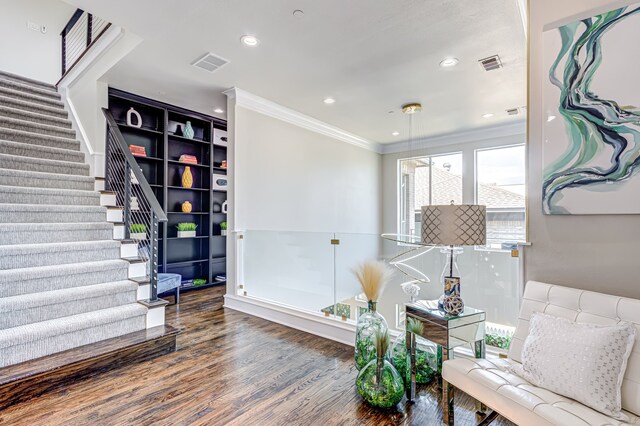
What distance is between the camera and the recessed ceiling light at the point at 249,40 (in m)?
2.88

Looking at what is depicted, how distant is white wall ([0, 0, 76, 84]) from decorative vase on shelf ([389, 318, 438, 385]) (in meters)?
6.63

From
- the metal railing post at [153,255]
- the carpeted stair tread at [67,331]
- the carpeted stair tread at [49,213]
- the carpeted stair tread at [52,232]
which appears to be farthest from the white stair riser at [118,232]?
the carpeted stair tread at [67,331]

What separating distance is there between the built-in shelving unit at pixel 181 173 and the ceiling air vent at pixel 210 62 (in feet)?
5.05

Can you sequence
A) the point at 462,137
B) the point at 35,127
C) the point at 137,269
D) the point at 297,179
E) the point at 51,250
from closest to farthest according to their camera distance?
the point at 51,250
the point at 137,269
the point at 35,127
the point at 297,179
the point at 462,137

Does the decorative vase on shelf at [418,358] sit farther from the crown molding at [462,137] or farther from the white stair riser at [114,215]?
the crown molding at [462,137]

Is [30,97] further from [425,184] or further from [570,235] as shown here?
[425,184]

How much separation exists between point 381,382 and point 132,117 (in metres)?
4.62

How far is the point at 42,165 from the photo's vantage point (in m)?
3.74

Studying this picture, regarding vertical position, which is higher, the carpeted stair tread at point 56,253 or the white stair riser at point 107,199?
the white stair riser at point 107,199

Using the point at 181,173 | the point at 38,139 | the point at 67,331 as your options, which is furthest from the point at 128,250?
the point at 38,139

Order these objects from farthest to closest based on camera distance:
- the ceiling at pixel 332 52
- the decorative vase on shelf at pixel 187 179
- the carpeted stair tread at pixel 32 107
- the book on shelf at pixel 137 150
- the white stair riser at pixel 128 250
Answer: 1. the decorative vase on shelf at pixel 187 179
2. the book on shelf at pixel 137 150
3. the carpeted stair tread at pixel 32 107
4. the white stair riser at pixel 128 250
5. the ceiling at pixel 332 52

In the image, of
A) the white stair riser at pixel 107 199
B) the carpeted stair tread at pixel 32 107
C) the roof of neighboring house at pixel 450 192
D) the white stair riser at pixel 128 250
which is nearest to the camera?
the white stair riser at pixel 128 250

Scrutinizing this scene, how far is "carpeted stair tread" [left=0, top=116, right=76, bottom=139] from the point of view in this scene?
3896mm

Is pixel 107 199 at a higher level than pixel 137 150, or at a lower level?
lower
